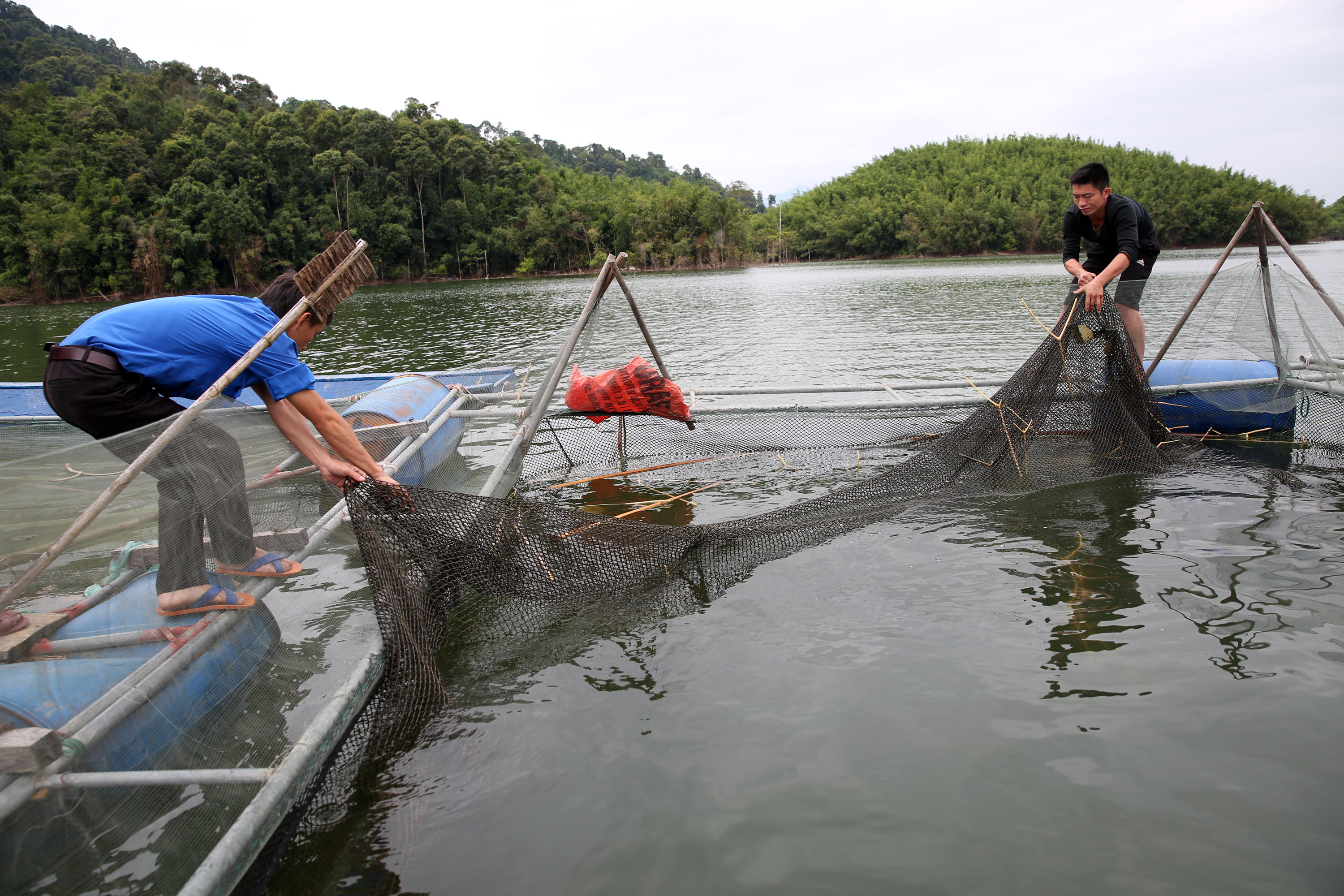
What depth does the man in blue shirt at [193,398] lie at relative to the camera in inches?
114

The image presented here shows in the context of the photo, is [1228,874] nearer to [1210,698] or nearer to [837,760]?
[1210,698]

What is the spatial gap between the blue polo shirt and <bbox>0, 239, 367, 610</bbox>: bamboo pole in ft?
0.40

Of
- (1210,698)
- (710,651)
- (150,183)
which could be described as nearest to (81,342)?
(710,651)

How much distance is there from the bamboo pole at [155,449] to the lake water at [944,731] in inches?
52.2

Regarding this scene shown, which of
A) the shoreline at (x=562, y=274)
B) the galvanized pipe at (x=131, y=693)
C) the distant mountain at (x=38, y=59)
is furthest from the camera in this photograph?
the distant mountain at (x=38, y=59)

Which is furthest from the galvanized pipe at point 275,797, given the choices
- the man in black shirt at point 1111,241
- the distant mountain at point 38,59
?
the distant mountain at point 38,59

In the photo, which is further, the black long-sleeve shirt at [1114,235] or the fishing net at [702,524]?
the black long-sleeve shirt at [1114,235]

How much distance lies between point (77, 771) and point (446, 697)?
4.46 ft

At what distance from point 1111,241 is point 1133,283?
0.43 m

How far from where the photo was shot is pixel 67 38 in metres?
140

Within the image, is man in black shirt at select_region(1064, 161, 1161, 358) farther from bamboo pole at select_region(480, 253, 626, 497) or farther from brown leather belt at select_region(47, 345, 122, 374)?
brown leather belt at select_region(47, 345, 122, 374)

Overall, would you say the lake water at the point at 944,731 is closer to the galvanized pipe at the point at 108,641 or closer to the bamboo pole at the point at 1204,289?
the galvanized pipe at the point at 108,641

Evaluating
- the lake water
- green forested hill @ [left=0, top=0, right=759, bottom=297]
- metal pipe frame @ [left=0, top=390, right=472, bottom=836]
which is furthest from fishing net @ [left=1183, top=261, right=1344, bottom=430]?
green forested hill @ [left=0, top=0, right=759, bottom=297]

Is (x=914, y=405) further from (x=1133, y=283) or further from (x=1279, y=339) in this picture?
(x=1279, y=339)
